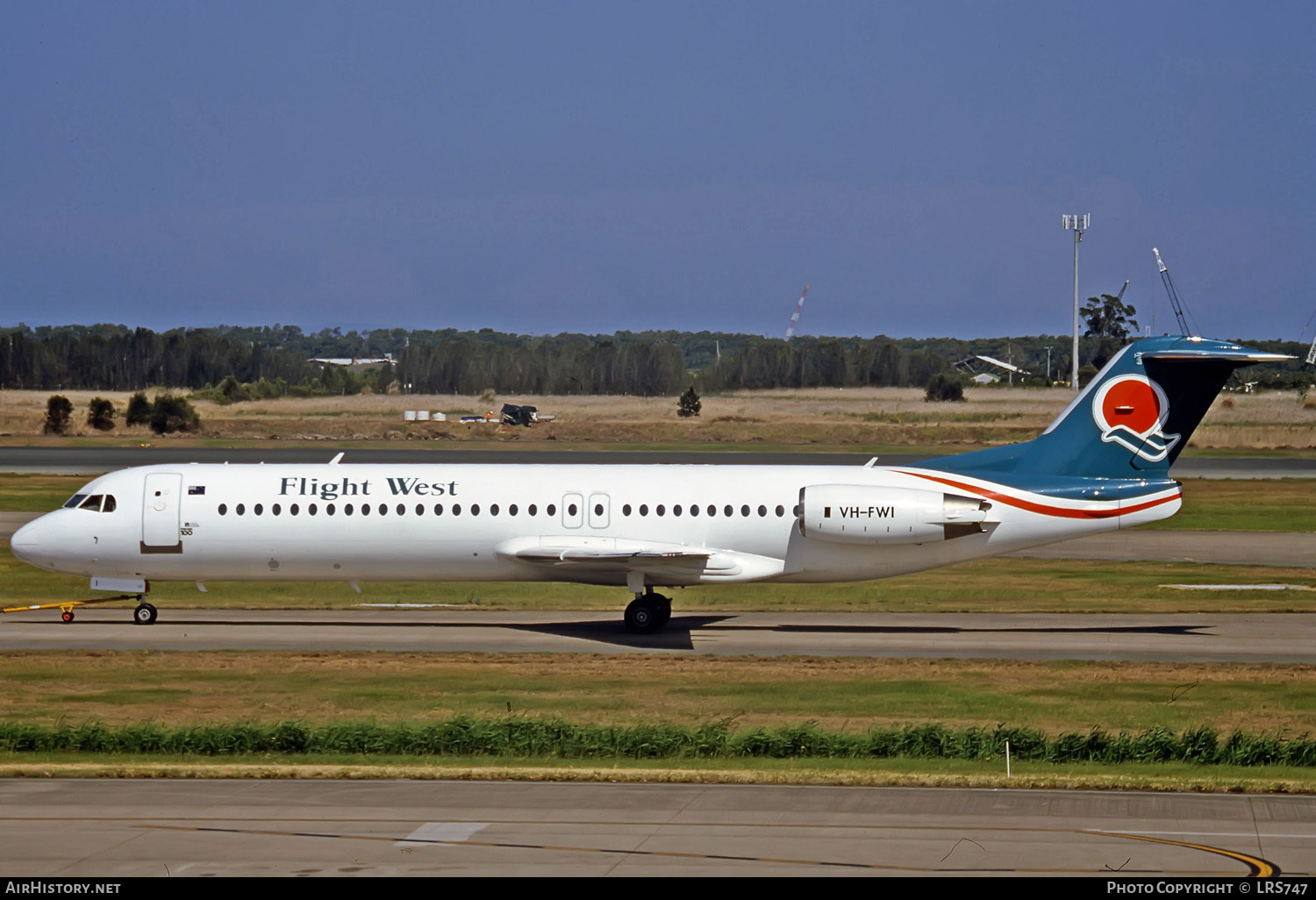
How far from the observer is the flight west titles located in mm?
31656

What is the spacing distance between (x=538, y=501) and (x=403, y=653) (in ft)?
15.5

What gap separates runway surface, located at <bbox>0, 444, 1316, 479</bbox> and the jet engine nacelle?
39.1 meters

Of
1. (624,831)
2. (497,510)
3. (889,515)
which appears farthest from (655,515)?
(624,831)

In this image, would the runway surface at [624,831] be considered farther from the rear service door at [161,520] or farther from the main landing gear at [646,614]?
the rear service door at [161,520]

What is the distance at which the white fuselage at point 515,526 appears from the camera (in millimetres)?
31203

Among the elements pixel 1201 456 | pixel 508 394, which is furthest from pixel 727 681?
pixel 508 394

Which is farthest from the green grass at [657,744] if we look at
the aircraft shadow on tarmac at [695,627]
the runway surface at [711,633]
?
the aircraft shadow on tarmac at [695,627]

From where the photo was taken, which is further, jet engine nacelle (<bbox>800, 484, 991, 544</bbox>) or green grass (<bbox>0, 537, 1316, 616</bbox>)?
green grass (<bbox>0, 537, 1316, 616</bbox>)

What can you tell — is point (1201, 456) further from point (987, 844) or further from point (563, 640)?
point (987, 844)

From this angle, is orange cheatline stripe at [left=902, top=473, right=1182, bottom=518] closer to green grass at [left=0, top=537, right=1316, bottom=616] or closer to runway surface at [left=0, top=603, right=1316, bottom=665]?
runway surface at [left=0, top=603, right=1316, bottom=665]

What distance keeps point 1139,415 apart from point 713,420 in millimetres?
83781

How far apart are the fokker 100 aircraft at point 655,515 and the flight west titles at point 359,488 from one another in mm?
38

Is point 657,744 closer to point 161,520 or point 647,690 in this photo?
point 647,690

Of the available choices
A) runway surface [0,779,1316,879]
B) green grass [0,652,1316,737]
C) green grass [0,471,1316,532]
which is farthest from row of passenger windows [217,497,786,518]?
green grass [0,471,1316,532]
